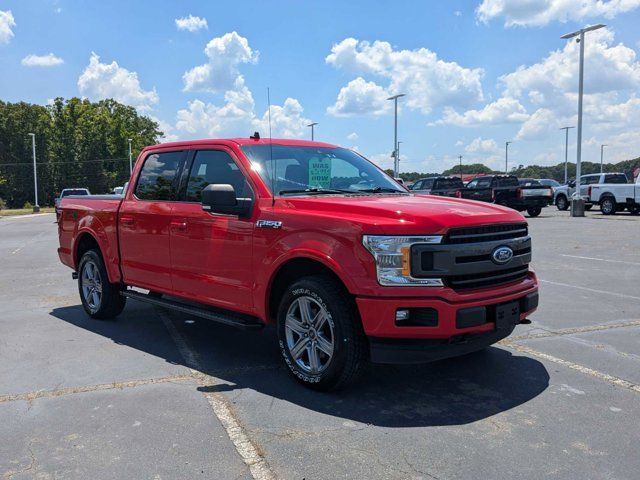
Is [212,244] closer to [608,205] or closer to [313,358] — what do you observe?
[313,358]

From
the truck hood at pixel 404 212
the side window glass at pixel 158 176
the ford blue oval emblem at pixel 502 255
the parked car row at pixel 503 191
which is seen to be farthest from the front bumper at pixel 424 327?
the parked car row at pixel 503 191

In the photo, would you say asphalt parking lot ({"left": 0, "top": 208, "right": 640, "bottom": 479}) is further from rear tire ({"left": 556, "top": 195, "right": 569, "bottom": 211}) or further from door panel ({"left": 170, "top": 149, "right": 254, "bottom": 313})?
rear tire ({"left": 556, "top": 195, "right": 569, "bottom": 211})

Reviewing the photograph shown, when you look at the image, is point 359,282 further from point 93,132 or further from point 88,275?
point 93,132

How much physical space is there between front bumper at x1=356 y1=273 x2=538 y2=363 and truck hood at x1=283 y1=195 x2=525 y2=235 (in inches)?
18.9

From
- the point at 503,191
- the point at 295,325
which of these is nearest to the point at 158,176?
the point at 295,325

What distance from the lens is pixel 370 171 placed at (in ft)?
19.2

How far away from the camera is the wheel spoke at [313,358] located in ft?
14.4

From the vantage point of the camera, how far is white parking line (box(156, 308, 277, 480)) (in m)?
3.21

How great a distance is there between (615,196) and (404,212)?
2440 cm

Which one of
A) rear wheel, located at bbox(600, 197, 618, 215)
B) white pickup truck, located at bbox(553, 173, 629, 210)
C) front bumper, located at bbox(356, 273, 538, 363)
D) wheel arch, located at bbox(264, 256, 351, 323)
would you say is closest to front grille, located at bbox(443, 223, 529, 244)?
front bumper, located at bbox(356, 273, 538, 363)

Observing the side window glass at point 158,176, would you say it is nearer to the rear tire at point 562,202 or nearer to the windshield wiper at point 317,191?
the windshield wiper at point 317,191

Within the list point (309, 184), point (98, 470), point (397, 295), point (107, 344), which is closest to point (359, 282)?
point (397, 295)

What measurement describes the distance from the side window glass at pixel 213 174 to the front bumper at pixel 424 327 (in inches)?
65.9

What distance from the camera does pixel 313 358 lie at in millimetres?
4418
